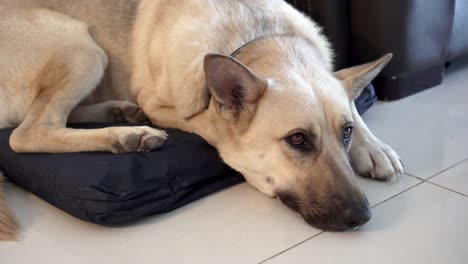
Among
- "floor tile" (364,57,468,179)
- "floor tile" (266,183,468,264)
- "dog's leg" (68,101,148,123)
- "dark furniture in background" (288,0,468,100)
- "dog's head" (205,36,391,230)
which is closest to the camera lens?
"floor tile" (266,183,468,264)

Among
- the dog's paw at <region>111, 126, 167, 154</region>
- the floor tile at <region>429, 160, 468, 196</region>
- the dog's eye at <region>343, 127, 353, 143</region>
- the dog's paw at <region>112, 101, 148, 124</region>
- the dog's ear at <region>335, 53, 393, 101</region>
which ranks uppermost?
the dog's ear at <region>335, 53, 393, 101</region>

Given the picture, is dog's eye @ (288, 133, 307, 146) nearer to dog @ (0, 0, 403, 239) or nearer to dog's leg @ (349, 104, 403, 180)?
dog @ (0, 0, 403, 239)

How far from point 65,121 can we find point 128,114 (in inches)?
12.9

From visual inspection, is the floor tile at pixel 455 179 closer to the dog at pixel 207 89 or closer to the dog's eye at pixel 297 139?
the dog at pixel 207 89

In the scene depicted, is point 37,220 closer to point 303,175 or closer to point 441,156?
point 303,175

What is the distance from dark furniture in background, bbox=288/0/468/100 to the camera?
8.50 ft

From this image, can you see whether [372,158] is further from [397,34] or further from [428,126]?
[397,34]

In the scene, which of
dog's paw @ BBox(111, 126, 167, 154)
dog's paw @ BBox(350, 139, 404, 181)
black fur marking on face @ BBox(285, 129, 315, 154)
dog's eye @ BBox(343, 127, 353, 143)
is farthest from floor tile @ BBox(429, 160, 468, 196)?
dog's paw @ BBox(111, 126, 167, 154)

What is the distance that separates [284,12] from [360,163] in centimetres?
65

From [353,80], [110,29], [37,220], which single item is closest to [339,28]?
[353,80]

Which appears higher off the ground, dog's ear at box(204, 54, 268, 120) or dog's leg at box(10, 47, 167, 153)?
dog's ear at box(204, 54, 268, 120)

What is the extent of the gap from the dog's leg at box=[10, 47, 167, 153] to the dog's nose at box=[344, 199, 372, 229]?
0.74 metres

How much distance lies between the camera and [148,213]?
1676 mm

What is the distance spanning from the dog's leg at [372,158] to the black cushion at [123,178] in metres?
0.44
